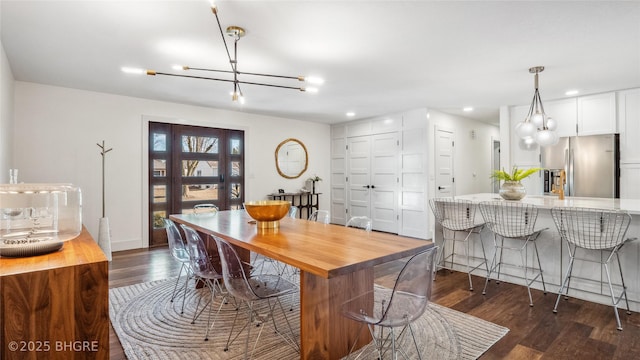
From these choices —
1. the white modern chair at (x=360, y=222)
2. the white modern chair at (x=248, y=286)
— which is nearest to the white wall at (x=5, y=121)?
the white modern chair at (x=248, y=286)

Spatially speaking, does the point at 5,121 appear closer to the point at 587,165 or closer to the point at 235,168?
the point at 235,168

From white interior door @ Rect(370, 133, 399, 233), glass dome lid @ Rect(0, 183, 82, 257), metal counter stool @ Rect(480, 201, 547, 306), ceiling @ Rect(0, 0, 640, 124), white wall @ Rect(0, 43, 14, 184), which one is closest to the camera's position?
glass dome lid @ Rect(0, 183, 82, 257)

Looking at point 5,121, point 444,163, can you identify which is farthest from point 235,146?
point 444,163

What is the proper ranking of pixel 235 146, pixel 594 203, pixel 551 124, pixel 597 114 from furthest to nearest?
pixel 235 146 → pixel 597 114 → pixel 551 124 → pixel 594 203

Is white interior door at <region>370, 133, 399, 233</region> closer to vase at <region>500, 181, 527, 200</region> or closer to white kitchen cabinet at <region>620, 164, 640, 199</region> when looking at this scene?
vase at <region>500, 181, 527, 200</region>

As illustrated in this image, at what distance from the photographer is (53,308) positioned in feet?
4.17

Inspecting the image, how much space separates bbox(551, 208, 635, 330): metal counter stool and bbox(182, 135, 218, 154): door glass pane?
507cm

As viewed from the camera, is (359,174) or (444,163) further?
(359,174)

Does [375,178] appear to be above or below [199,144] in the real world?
below

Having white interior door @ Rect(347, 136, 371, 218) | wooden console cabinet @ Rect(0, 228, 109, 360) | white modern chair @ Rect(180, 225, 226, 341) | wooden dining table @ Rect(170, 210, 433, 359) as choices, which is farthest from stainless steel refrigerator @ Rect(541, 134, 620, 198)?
wooden console cabinet @ Rect(0, 228, 109, 360)

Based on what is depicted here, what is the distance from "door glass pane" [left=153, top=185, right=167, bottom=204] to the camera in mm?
5250

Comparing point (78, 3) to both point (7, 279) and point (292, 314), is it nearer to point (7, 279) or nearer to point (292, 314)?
point (7, 279)

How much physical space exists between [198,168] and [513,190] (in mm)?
4782

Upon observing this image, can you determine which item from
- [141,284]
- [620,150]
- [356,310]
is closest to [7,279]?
[356,310]
